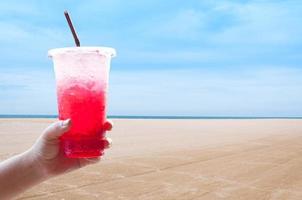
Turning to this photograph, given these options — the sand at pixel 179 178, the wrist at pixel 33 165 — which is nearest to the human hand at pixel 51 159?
the wrist at pixel 33 165

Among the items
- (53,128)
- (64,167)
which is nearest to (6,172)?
(64,167)

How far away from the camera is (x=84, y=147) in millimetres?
1746

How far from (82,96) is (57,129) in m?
0.17

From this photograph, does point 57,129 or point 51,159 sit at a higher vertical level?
point 57,129

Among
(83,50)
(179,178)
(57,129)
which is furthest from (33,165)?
(179,178)

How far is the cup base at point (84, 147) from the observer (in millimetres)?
1745

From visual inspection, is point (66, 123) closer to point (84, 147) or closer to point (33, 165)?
point (84, 147)

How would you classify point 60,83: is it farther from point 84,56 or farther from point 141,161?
point 141,161

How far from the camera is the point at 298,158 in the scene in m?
8.40

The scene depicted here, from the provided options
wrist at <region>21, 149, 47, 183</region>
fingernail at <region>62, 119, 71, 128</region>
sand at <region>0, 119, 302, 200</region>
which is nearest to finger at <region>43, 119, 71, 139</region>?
fingernail at <region>62, 119, 71, 128</region>

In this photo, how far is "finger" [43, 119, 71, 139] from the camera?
1723 mm

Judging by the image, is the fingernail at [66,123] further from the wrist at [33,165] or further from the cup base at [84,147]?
the wrist at [33,165]

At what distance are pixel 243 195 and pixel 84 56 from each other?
12.2 ft

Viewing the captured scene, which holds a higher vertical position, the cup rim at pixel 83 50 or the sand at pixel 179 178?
the cup rim at pixel 83 50
